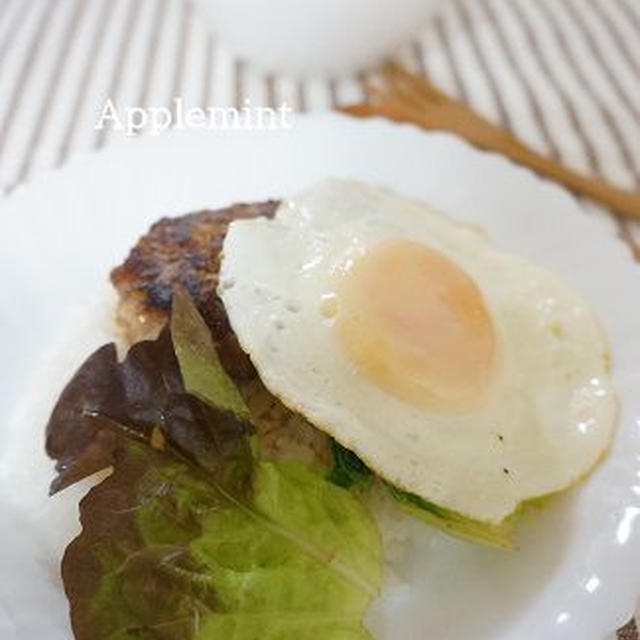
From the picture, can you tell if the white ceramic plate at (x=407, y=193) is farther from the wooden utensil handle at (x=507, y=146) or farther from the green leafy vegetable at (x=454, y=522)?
the wooden utensil handle at (x=507, y=146)

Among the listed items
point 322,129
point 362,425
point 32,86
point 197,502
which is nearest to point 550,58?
point 322,129

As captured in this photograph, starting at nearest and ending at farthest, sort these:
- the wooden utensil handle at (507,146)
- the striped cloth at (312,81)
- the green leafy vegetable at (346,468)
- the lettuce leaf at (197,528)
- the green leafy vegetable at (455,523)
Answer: the lettuce leaf at (197,528)
the green leafy vegetable at (455,523)
the green leafy vegetable at (346,468)
the wooden utensil handle at (507,146)
the striped cloth at (312,81)

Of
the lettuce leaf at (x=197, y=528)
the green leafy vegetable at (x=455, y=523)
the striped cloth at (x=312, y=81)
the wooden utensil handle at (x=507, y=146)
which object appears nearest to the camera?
the lettuce leaf at (x=197, y=528)

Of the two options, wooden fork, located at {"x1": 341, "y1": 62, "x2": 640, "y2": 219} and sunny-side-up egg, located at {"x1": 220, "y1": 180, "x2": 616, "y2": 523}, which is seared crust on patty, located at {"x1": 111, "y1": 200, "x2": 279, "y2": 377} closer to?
sunny-side-up egg, located at {"x1": 220, "y1": 180, "x2": 616, "y2": 523}

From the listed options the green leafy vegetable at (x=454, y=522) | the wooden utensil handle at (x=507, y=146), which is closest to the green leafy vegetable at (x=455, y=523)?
the green leafy vegetable at (x=454, y=522)

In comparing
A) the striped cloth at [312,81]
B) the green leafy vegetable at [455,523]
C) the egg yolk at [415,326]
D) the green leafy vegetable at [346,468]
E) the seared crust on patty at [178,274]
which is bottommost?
the green leafy vegetable at [455,523]

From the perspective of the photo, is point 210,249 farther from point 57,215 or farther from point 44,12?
point 44,12

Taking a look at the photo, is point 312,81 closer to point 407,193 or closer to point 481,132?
point 481,132
